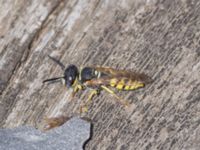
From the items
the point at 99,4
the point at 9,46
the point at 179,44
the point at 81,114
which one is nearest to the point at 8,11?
the point at 9,46

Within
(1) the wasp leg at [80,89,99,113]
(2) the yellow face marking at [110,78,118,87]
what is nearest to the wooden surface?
(1) the wasp leg at [80,89,99,113]

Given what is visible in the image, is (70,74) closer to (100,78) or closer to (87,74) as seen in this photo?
(87,74)

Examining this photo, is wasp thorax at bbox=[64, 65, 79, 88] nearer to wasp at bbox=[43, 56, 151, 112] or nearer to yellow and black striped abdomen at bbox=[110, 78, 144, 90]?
wasp at bbox=[43, 56, 151, 112]

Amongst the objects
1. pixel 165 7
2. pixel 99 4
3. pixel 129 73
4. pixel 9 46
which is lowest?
pixel 9 46

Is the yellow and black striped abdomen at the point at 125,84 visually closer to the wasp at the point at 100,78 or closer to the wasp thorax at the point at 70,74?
the wasp at the point at 100,78

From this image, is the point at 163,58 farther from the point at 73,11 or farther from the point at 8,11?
the point at 8,11

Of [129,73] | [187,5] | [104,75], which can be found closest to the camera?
[187,5]

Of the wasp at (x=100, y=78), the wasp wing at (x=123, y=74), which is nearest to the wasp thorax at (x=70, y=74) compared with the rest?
the wasp at (x=100, y=78)
